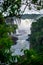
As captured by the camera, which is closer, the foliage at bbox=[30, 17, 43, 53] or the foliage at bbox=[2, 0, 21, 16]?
the foliage at bbox=[30, 17, 43, 53]

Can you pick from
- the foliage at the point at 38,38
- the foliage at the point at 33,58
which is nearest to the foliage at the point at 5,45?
the foliage at the point at 38,38

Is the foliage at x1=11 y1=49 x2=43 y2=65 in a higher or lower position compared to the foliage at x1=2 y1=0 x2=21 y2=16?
lower

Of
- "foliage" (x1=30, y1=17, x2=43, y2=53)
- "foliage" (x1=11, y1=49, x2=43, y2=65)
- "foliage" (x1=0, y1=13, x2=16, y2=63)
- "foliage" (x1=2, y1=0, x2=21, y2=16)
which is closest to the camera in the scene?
"foliage" (x1=11, y1=49, x2=43, y2=65)

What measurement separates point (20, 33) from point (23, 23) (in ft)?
3.24

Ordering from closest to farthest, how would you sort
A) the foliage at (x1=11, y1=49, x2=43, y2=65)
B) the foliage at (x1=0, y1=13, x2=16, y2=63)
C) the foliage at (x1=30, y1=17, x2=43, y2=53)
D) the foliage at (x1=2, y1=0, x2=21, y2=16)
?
1. the foliage at (x1=11, y1=49, x2=43, y2=65)
2. the foliage at (x1=0, y1=13, x2=16, y2=63)
3. the foliage at (x1=30, y1=17, x2=43, y2=53)
4. the foliage at (x1=2, y1=0, x2=21, y2=16)

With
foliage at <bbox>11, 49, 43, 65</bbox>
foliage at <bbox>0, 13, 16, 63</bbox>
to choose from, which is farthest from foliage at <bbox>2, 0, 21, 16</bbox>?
foliage at <bbox>11, 49, 43, 65</bbox>

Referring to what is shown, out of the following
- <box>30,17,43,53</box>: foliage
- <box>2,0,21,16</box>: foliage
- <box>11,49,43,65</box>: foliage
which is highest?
<box>2,0,21,16</box>: foliage

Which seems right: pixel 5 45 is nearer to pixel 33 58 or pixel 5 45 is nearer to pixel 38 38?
pixel 38 38

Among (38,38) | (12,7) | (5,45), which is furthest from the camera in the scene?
(12,7)

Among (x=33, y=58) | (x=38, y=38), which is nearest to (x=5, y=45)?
(x=38, y=38)

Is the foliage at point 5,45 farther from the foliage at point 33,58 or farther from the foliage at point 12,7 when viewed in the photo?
the foliage at point 33,58

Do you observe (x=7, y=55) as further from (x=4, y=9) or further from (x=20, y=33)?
(x=20, y=33)

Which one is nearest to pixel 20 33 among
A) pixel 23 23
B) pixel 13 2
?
pixel 23 23

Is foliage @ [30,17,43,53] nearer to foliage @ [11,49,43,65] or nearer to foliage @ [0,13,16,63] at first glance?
foliage @ [11,49,43,65]
